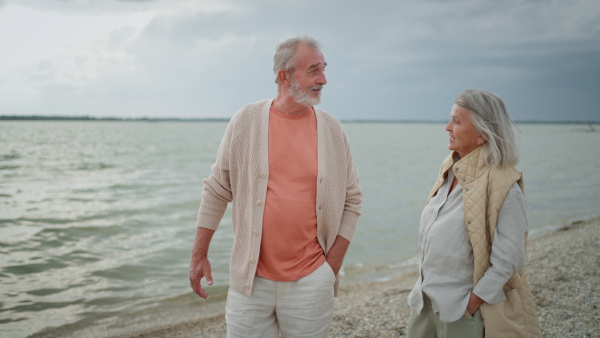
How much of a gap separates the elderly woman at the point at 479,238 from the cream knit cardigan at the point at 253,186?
610mm

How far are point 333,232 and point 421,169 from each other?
31.9 m

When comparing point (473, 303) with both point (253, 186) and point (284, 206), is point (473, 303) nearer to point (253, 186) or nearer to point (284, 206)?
point (284, 206)

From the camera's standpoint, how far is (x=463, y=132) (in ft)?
9.18

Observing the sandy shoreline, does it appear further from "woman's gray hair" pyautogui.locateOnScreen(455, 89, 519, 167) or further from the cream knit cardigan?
"woman's gray hair" pyautogui.locateOnScreen(455, 89, 519, 167)

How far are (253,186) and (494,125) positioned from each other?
1.48m

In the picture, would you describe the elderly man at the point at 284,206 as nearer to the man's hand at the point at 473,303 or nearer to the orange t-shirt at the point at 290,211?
the orange t-shirt at the point at 290,211

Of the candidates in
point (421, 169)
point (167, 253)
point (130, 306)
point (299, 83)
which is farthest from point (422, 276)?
point (421, 169)

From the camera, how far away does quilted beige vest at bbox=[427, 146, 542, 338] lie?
8.57ft

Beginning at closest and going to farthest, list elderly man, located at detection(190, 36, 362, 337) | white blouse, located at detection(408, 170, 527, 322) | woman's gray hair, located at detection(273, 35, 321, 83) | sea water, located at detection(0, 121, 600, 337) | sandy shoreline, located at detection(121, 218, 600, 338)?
white blouse, located at detection(408, 170, 527, 322) → elderly man, located at detection(190, 36, 362, 337) → woman's gray hair, located at detection(273, 35, 321, 83) → sandy shoreline, located at detection(121, 218, 600, 338) → sea water, located at detection(0, 121, 600, 337)

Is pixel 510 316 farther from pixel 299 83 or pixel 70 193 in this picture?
pixel 70 193

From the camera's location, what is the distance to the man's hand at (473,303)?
8.86 ft

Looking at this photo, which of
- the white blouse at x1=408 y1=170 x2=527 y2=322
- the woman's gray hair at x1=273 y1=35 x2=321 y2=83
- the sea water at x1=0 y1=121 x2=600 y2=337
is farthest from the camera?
the sea water at x1=0 y1=121 x2=600 y2=337

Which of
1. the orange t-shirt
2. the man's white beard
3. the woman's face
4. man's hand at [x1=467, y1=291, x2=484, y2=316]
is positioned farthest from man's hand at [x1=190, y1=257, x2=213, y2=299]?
the woman's face

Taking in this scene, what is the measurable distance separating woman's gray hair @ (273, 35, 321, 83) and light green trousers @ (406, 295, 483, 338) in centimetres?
169
